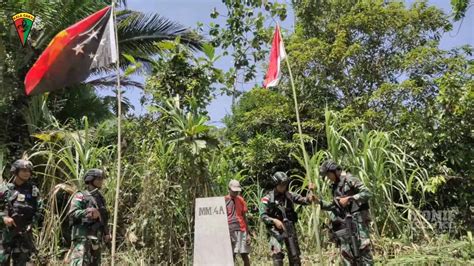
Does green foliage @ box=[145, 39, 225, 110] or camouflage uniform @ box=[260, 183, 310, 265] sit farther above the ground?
green foliage @ box=[145, 39, 225, 110]

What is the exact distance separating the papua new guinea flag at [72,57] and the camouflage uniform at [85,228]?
51.7 inches

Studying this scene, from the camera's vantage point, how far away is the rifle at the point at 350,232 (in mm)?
5273

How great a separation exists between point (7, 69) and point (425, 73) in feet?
26.5

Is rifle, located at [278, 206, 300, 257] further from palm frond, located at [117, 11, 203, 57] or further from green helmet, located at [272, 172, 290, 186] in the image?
palm frond, located at [117, 11, 203, 57]

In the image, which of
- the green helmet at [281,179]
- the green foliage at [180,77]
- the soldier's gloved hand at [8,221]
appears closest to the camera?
the soldier's gloved hand at [8,221]

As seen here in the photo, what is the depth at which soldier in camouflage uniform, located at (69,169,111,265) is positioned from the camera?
5242mm

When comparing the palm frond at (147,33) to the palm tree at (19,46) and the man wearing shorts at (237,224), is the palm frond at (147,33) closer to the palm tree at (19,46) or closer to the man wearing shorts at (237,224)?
the palm tree at (19,46)

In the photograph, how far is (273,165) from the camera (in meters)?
10.4

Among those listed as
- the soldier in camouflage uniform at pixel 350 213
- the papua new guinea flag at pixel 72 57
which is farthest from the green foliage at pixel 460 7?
the papua new guinea flag at pixel 72 57

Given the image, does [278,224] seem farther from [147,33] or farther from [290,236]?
[147,33]

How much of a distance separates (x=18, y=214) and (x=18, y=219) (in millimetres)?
53

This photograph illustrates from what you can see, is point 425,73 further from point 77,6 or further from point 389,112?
point 77,6

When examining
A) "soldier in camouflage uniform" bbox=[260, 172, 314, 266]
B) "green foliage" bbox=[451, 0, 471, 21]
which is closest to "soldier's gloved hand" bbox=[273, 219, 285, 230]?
"soldier in camouflage uniform" bbox=[260, 172, 314, 266]

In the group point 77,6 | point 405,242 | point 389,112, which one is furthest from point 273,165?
point 77,6
